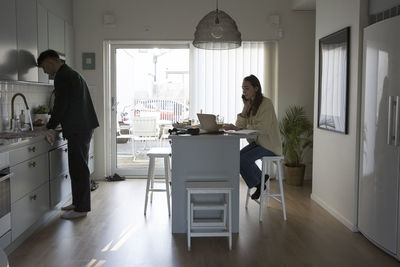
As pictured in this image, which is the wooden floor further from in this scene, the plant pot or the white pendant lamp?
the white pendant lamp

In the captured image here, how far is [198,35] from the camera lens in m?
3.81

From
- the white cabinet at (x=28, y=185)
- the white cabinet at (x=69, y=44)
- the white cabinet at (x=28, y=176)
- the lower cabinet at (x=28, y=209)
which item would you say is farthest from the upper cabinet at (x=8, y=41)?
the white cabinet at (x=69, y=44)

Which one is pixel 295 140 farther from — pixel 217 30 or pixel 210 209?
pixel 210 209

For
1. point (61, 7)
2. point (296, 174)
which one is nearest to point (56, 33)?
point (61, 7)

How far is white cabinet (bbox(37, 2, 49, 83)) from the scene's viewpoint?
14.0 ft

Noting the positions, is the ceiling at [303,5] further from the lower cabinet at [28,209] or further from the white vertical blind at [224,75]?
the lower cabinet at [28,209]

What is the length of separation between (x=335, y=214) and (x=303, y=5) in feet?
9.77

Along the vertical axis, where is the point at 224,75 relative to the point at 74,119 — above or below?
above

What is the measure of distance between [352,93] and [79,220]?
2951 mm

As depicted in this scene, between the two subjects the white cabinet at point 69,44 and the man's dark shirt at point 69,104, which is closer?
the man's dark shirt at point 69,104

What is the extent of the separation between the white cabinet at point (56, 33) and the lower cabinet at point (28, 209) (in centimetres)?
186

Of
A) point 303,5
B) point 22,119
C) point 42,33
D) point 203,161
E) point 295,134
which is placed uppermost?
point 303,5

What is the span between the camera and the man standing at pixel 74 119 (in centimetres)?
395

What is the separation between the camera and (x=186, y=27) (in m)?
5.79
